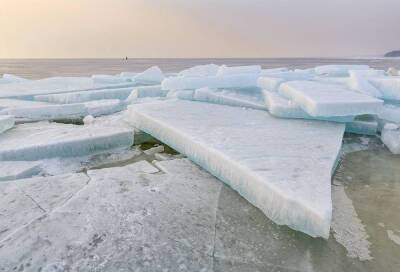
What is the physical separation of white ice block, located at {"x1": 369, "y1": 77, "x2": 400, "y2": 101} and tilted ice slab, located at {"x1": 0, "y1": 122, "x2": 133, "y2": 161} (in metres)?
3.63

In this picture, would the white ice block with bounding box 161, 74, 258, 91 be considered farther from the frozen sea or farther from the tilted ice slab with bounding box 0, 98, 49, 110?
the frozen sea

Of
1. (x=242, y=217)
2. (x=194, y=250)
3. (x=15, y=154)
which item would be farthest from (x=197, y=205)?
(x=15, y=154)

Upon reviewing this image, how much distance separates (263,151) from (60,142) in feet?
5.53

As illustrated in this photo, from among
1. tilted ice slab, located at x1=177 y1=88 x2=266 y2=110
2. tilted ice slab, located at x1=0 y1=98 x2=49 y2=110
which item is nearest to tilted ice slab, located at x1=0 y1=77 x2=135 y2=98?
tilted ice slab, located at x1=0 y1=98 x2=49 y2=110

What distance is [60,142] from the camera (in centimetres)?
254

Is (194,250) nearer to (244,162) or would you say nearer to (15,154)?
(244,162)

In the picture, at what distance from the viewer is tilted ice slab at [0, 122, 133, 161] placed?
7.96 ft

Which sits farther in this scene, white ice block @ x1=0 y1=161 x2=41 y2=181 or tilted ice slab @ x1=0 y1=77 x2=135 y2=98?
tilted ice slab @ x1=0 y1=77 x2=135 y2=98

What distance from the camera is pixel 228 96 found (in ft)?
13.8

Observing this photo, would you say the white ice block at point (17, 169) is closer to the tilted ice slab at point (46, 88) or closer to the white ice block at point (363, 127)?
the white ice block at point (363, 127)

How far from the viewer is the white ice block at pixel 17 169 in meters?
2.08

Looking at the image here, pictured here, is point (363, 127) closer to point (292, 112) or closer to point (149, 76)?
point (292, 112)

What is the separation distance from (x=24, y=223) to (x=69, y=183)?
0.48m

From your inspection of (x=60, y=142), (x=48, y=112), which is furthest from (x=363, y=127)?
(x=48, y=112)
